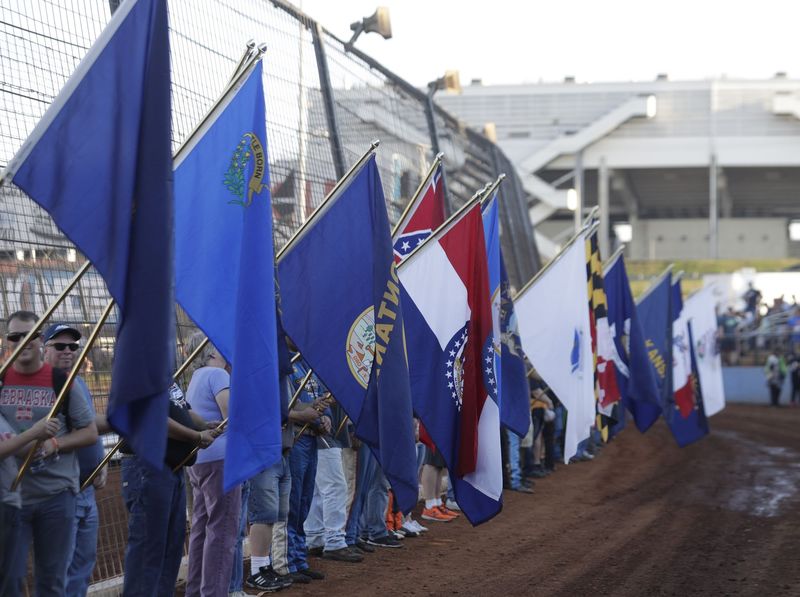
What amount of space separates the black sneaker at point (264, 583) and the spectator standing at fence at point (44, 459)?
2.49 m

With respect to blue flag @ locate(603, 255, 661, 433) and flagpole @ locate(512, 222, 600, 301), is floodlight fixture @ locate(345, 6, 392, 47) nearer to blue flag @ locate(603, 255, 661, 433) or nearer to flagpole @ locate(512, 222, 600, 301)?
flagpole @ locate(512, 222, 600, 301)

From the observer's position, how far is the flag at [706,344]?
20844 mm

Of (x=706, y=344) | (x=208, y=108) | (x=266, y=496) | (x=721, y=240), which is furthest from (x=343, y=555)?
(x=721, y=240)

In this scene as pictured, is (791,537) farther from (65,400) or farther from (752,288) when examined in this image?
(752,288)

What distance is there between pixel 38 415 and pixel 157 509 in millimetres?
1029

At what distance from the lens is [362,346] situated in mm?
Result: 7562

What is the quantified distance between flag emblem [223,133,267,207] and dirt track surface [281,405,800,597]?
3.01 metres

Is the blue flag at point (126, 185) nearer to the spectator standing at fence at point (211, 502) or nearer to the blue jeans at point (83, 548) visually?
the blue jeans at point (83, 548)

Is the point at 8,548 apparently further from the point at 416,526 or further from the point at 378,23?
the point at 378,23

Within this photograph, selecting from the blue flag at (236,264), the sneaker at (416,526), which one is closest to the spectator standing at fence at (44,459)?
the blue flag at (236,264)

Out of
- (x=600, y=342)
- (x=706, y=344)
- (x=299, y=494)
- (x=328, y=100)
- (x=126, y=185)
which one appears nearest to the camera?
(x=126, y=185)

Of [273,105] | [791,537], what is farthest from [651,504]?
[273,105]

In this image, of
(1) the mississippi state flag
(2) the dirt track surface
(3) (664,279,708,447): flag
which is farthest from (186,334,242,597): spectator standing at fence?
(3) (664,279,708,447): flag

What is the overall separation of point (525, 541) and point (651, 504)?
3083 millimetres
